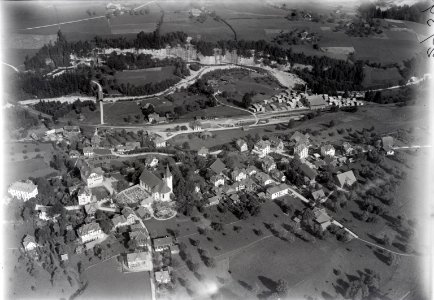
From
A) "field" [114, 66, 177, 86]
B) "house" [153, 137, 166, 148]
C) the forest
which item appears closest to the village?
"house" [153, 137, 166, 148]

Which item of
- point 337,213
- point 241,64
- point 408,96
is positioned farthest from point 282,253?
point 241,64

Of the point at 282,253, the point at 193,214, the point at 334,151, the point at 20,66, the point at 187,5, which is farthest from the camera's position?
the point at 187,5

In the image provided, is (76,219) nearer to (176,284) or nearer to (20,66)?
(176,284)

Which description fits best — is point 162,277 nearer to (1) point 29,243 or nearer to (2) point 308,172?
(1) point 29,243

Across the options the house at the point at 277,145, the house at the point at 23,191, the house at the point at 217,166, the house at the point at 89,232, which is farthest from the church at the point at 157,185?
the house at the point at 277,145

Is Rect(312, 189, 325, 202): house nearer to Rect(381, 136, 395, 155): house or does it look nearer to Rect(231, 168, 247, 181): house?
Rect(231, 168, 247, 181): house
